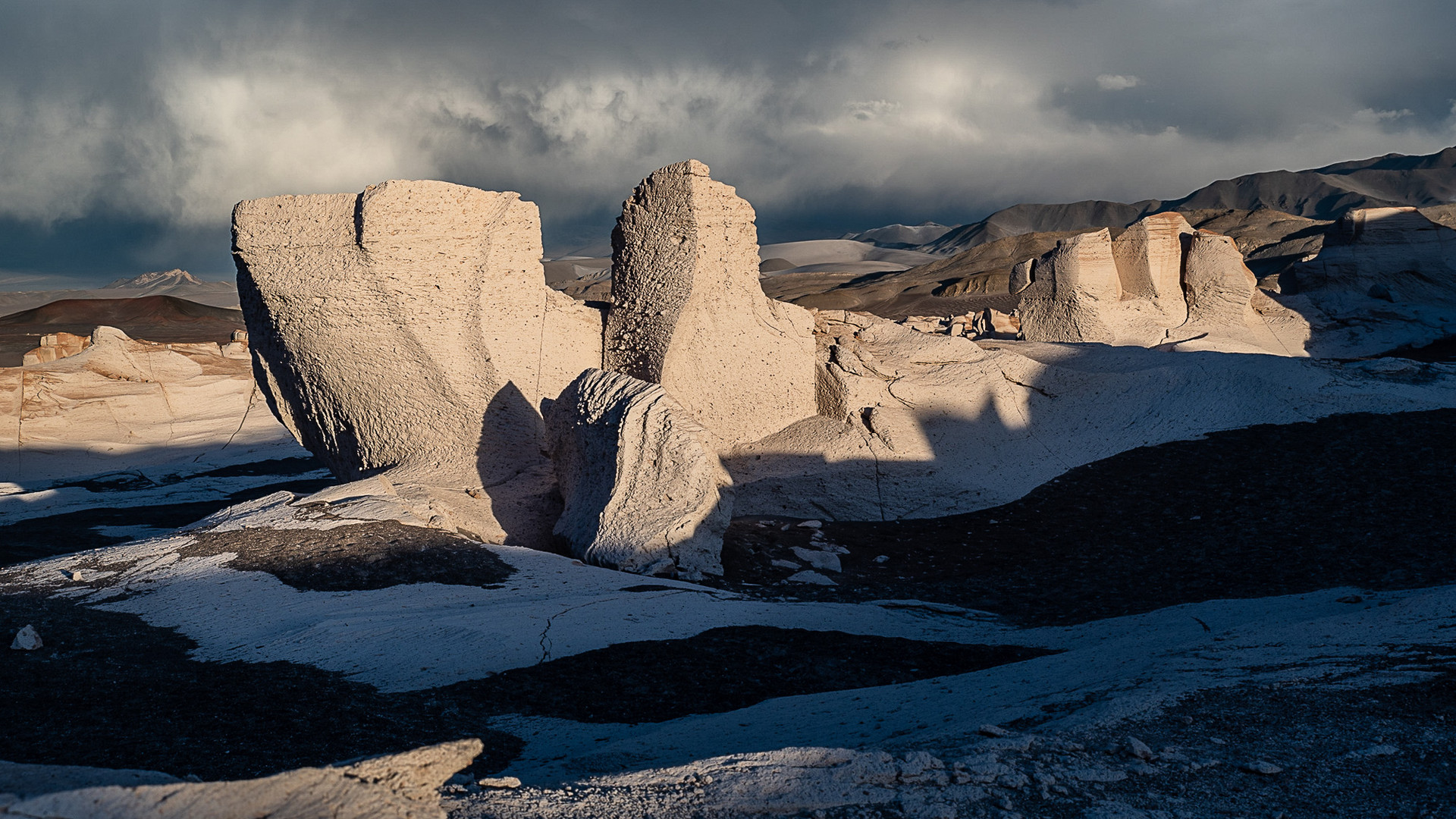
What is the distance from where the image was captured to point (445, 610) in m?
4.48

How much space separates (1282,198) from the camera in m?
89.1

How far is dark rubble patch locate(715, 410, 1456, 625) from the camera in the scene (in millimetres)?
5391

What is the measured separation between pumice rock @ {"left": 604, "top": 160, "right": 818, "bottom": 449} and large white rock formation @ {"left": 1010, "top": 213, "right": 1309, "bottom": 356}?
8233mm

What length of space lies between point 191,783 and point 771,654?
100.0 inches

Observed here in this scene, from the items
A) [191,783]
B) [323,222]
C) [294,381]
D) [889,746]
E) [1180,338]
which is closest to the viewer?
[191,783]

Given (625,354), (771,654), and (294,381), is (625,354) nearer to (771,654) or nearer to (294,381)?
(294,381)

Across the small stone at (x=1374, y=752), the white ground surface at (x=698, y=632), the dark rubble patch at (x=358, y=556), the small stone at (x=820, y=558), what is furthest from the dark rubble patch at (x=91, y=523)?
the small stone at (x=1374, y=752)

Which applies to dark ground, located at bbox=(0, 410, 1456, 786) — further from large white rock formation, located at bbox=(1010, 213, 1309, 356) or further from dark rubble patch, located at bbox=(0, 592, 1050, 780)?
large white rock formation, located at bbox=(1010, 213, 1309, 356)

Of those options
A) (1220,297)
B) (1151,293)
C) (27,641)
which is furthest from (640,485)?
(1220,297)

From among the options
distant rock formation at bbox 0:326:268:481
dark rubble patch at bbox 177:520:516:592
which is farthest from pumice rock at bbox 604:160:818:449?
distant rock formation at bbox 0:326:268:481

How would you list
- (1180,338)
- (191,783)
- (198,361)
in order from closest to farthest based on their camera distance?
(191,783), (1180,338), (198,361)

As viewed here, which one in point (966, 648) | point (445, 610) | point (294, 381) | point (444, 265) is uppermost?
point (444, 265)

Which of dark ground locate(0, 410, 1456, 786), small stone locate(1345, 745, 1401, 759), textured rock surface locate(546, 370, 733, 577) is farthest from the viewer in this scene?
textured rock surface locate(546, 370, 733, 577)

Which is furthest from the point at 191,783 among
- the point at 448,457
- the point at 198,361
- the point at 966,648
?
the point at 198,361
